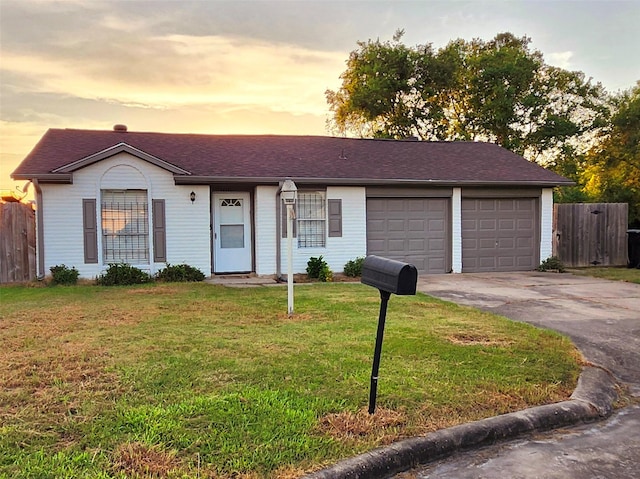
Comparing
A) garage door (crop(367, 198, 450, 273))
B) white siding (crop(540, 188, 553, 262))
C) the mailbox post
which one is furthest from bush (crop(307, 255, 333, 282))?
the mailbox post

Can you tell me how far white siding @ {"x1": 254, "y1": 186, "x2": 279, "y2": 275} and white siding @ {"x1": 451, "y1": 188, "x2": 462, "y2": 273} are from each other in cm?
489

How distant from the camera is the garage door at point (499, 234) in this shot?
14195 mm

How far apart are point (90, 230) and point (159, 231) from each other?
1.52 m

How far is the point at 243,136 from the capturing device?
15805mm

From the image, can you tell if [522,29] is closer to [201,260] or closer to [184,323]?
[201,260]

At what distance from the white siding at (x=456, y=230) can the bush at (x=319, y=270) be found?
366 centimetres

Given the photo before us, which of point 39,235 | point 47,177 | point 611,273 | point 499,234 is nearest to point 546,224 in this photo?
point 499,234

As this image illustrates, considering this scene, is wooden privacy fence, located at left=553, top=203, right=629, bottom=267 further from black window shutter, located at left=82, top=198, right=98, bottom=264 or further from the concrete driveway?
black window shutter, located at left=82, top=198, right=98, bottom=264

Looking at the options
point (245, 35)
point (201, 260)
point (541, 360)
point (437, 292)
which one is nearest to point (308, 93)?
point (245, 35)

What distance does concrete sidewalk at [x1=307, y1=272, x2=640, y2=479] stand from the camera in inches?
124

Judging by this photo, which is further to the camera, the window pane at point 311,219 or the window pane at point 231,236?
the window pane at point 231,236

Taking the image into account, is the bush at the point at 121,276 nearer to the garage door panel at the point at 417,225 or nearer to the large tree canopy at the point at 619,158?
the garage door panel at the point at 417,225

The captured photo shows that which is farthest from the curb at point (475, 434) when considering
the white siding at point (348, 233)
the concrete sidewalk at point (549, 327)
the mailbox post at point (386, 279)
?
the white siding at point (348, 233)

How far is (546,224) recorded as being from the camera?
47.8 feet
